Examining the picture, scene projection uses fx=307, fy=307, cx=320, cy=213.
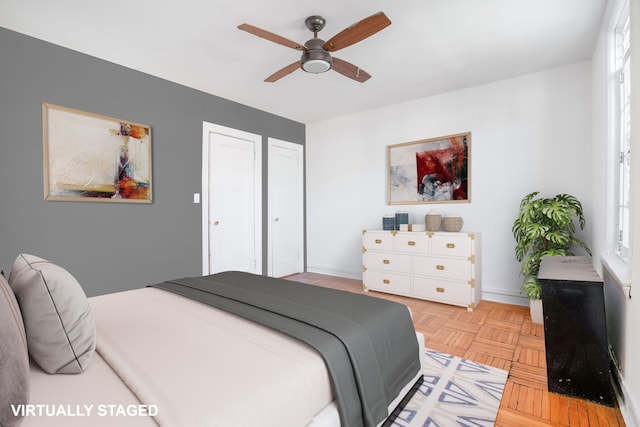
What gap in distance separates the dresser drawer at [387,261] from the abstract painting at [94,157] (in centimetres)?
268

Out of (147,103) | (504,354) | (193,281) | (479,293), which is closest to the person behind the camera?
(193,281)

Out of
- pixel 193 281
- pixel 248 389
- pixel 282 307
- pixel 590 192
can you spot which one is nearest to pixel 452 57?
pixel 590 192

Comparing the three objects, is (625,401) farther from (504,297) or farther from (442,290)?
(504,297)

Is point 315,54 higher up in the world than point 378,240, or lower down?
higher up

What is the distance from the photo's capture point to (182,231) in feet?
11.6

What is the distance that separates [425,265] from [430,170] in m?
1.24

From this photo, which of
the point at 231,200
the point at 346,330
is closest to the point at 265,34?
the point at 346,330

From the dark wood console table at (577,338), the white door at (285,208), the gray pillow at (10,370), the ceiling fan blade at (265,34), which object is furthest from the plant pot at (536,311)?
the gray pillow at (10,370)

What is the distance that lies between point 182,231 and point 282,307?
97.4 inches

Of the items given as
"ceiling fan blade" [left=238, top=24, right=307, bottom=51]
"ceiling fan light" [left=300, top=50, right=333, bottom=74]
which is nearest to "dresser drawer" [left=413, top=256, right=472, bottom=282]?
"ceiling fan light" [left=300, top=50, right=333, bottom=74]

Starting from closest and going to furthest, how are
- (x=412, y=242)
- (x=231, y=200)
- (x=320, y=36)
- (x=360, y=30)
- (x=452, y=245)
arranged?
(x=360, y=30) → (x=320, y=36) → (x=452, y=245) → (x=412, y=242) → (x=231, y=200)

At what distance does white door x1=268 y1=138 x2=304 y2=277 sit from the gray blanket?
2702 mm

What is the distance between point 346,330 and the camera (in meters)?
1.29

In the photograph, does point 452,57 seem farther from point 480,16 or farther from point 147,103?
point 147,103
